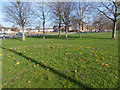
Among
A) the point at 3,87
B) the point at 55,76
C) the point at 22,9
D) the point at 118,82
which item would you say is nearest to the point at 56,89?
the point at 55,76

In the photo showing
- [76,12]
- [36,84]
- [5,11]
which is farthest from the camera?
[76,12]

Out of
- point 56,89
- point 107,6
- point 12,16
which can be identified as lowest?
point 56,89

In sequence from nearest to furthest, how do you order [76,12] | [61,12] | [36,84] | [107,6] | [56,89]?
1. [56,89]
2. [36,84]
3. [107,6]
4. [61,12]
5. [76,12]

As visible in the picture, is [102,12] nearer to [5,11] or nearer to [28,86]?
[28,86]

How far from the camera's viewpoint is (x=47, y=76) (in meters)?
3.57

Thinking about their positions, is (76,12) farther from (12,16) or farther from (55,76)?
(55,76)

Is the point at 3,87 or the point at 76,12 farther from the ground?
the point at 76,12

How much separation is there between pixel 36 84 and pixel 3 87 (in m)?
1.19

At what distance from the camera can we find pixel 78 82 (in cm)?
314

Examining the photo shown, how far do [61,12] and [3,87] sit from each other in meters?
20.5

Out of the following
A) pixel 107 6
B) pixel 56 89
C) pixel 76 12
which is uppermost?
pixel 76 12

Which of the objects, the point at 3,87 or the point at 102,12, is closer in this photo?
the point at 3,87

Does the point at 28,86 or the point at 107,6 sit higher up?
the point at 107,6

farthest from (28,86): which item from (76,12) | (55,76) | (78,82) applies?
(76,12)
